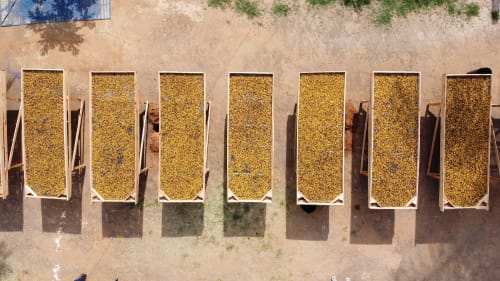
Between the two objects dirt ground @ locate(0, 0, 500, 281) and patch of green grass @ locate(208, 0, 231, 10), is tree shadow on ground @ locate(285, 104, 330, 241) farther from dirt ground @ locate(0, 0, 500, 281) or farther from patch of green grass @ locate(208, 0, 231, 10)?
patch of green grass @ locate(208, 0, 231, 10)

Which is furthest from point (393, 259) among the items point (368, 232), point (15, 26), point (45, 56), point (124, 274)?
point (15, 26)

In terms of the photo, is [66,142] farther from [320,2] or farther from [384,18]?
[384,18]

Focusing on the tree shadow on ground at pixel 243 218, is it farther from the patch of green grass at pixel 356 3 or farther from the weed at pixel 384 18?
the weed at pixel 384 18

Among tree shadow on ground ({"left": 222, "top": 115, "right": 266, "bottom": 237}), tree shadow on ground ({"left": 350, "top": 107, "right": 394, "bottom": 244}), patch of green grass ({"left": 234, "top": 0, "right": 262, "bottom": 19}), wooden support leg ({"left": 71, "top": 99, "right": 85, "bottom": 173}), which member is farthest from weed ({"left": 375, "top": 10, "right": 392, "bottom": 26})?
wooden support leg ({"left": 71, "top": 99, "right": 85, "bottom": 173})

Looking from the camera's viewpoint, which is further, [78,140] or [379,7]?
[379,7]

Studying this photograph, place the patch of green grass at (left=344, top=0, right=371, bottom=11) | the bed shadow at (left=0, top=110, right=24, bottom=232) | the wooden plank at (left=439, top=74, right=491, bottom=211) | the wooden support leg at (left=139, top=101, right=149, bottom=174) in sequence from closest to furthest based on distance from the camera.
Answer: the wooden plank at (left=439, top=74, right=491, bottom=211) → the wooden support leg at (left=139, top=101, right=149, bottom=174) → the patch of green grass at (left=344, top=0, right=371, bottom=11) → the bed shadow at (left=0, top=110, right=24, bottom=232)

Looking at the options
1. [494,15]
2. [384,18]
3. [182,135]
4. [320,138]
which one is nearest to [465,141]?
[320,138]
